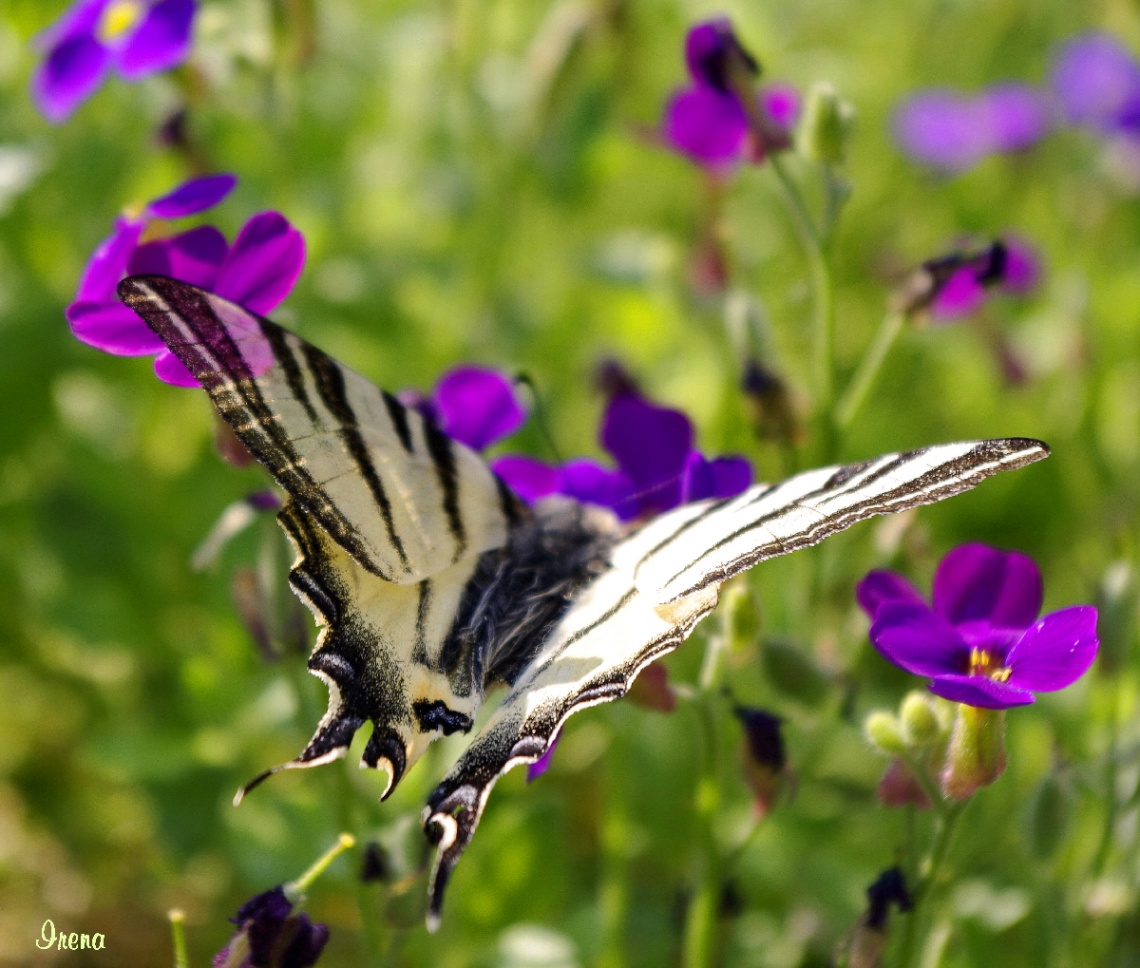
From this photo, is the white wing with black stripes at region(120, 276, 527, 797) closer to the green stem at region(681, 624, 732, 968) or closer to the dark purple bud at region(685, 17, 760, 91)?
the green stem at region(681, 624, 732, 968)

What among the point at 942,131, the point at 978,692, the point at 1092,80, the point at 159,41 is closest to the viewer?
the point at 978,692

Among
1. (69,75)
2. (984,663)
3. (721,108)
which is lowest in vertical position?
(984,663)

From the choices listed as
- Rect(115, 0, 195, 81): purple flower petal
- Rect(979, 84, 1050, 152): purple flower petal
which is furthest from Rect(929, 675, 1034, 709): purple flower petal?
Rect(979, 84, 1050, 152): purple flower petal

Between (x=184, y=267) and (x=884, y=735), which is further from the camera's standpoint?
(x=184, y=267)

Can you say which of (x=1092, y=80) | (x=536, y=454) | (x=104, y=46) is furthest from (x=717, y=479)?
(x=1092, y=80)

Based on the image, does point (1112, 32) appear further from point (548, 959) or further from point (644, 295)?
point (548, 959)

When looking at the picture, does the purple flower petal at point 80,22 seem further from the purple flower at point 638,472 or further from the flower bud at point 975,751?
the flower bud at point 975,751

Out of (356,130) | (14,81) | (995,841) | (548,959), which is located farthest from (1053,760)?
(14,81)

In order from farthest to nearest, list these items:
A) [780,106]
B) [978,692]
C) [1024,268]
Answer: [1024,268], [780,106], [978,692]

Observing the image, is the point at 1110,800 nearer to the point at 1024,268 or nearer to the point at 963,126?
the point at 1024,268
